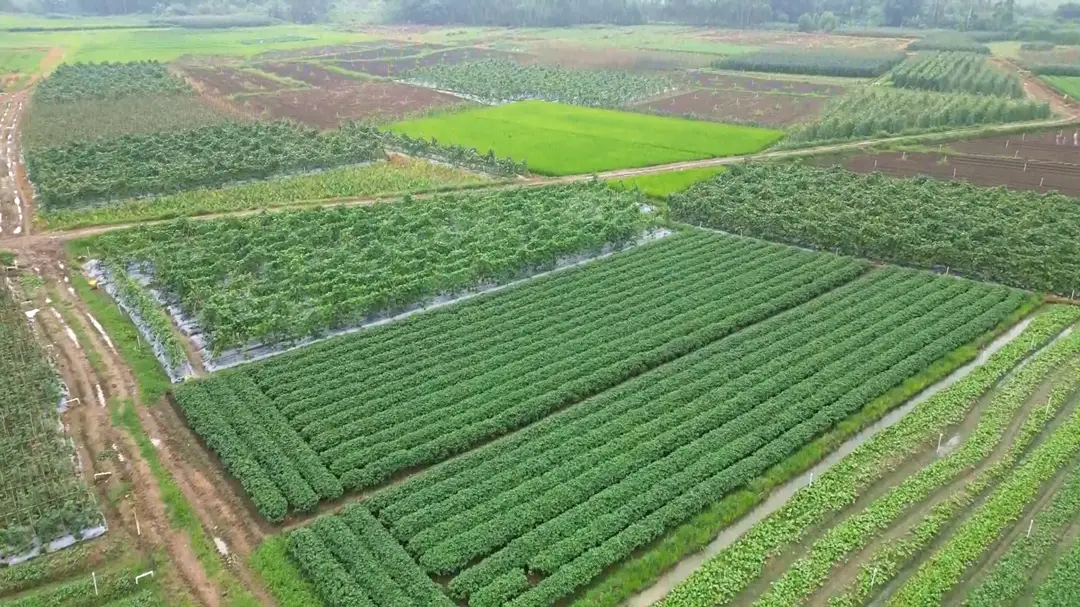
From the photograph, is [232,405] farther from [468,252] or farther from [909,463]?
[909,463]

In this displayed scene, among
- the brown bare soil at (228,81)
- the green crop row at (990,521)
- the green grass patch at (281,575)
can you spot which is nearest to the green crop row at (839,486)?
the green crop row at (990,521)

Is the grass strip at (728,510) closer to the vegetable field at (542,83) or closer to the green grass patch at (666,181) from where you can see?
the green grass patch at (666,181)

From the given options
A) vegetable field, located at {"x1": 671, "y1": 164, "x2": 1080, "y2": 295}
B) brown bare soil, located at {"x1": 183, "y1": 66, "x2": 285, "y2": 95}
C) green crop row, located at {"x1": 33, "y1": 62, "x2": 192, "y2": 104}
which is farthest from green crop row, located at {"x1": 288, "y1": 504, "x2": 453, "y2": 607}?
brown bare soil, located at {"x1": 183, "y1": 66, "x2": 285, "y2": 95}

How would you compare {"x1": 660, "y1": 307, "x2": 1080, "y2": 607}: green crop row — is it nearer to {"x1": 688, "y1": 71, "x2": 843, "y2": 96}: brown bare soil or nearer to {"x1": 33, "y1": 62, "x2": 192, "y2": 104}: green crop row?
{"x1": 688, "y1": 71, "x2": 843, "y2": 96}: brown bare soil

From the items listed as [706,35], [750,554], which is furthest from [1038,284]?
[706,35]

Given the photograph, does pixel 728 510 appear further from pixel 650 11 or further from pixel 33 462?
pixel 650 11
